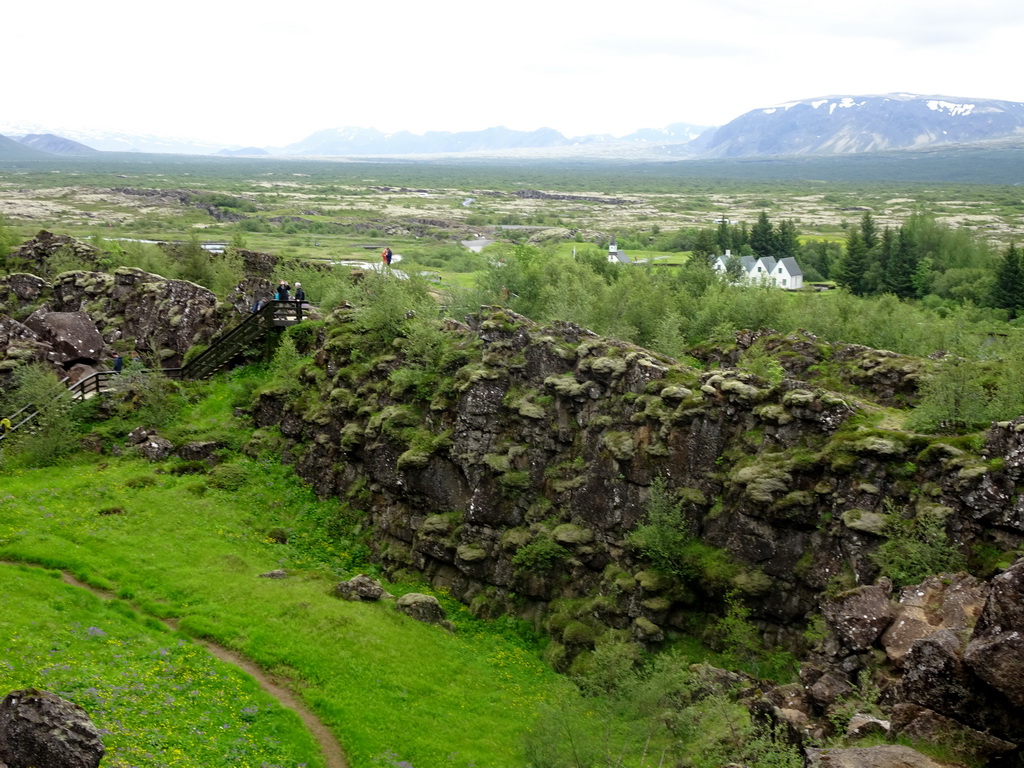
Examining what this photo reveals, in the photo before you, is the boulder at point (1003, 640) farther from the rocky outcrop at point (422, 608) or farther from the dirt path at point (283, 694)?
the rocky outcrop at point (422, 608)

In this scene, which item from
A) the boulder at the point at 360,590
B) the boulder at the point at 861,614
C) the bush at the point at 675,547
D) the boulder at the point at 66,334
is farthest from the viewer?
the boulder at the point at 66,334

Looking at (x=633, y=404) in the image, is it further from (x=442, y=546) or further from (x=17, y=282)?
(x=17, y=282)

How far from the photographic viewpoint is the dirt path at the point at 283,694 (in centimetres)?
2406

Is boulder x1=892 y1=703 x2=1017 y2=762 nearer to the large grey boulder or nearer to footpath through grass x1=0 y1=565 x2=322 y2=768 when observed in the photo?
footpath through grass x1=0 y1=565 x2=322 y2=768

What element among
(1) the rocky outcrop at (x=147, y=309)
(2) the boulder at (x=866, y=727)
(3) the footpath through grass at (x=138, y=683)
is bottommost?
(3) the footpath through grass at (x=138, y=683)

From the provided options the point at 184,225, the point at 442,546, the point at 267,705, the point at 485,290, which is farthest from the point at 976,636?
the point at 184,225

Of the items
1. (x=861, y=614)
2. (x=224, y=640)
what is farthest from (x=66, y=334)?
(x=861, y=614)

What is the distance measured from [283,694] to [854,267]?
120316 millimetres

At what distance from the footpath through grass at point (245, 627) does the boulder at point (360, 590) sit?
588 mm

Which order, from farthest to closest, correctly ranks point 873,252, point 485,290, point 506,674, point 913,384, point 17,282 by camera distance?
point 873,252, point 17,282, point 485,290, point 913,384, point 506,674

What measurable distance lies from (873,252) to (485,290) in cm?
9277

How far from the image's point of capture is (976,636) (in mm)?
19531

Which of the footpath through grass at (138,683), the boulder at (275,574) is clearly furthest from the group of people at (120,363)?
the footpath through grass at (138,683)

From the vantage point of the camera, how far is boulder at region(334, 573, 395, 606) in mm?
33281
